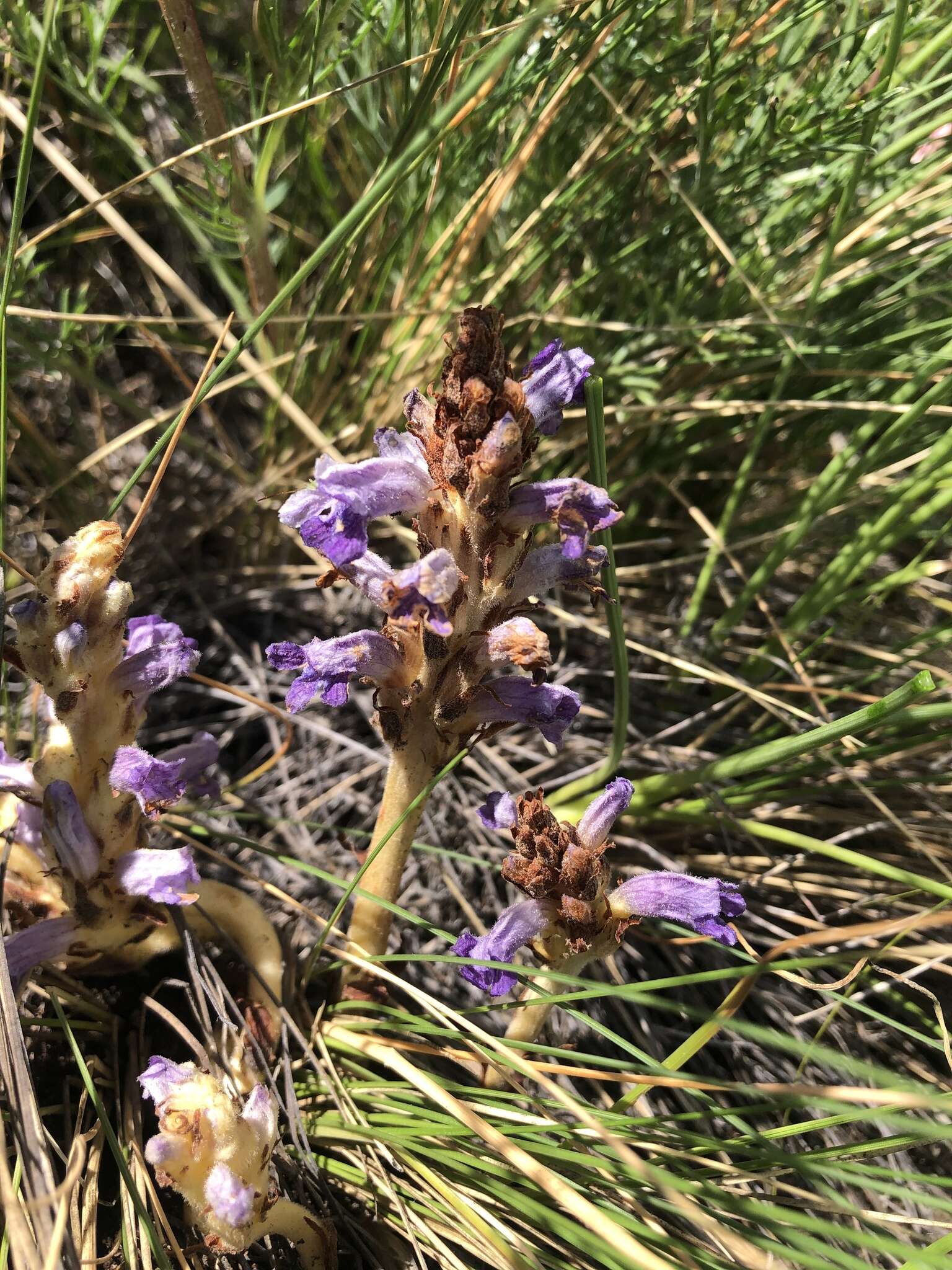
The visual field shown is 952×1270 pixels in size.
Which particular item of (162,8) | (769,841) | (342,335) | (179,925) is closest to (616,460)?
(342,335)

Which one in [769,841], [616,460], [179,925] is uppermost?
[179,925]

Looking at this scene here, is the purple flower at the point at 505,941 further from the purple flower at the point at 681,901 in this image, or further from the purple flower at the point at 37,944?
the purple flower at the point at 37,944

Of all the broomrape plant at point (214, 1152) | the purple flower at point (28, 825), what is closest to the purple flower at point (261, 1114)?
the broomrape plant at point (214, 1152)

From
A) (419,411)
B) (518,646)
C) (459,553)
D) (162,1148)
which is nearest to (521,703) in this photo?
(518,646)

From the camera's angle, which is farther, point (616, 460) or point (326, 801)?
point (616, 460)

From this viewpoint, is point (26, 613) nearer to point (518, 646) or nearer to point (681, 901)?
point (518, 646)

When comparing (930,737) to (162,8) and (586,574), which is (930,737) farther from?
(162,8)
